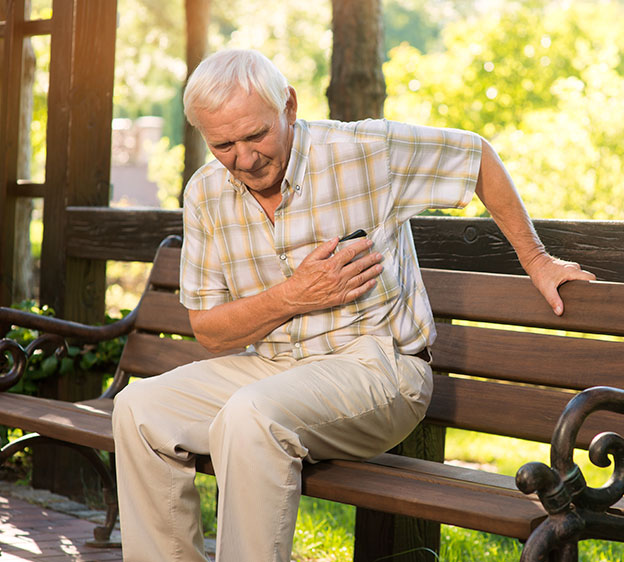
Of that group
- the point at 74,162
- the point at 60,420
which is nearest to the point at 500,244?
the point at 60,420

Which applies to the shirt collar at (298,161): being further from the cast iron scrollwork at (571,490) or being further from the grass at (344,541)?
the grass at (344,541)

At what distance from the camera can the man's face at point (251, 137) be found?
260 centimetres

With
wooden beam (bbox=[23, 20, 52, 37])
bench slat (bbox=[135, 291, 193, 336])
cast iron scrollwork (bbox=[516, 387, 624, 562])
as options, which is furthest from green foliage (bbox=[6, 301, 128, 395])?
cast iron scrollwork (bbox=[516, 387, 624, 562])

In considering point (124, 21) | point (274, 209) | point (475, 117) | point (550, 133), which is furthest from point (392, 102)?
point (274, 209)

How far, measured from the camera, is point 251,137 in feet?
8.64

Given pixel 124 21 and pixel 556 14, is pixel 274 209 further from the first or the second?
pixel 556 14

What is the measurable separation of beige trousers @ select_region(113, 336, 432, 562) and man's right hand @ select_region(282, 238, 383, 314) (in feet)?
0.48

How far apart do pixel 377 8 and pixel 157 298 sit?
3.45 meters

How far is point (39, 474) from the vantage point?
4.64 metres

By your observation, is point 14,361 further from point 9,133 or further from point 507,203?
point 507,203

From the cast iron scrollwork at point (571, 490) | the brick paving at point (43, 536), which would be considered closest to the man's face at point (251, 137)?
the cast iron scrollwork at point (571, 490)

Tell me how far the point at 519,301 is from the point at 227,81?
103 cm

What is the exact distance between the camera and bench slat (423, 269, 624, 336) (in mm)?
2703

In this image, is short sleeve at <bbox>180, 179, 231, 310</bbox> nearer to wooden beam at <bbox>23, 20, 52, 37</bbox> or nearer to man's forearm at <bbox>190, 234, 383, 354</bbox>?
man's forearm at <bbox>190, 234, 383, 354</bbox>
